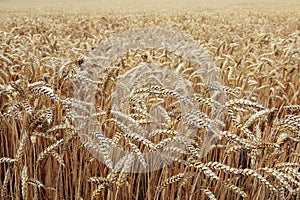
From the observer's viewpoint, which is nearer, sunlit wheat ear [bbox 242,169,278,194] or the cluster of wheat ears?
sunlit wheat ear [bbox 242,169,278,194]

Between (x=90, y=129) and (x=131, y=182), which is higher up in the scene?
(x=90, y=129)

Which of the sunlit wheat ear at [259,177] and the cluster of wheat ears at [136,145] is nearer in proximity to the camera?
the sunlit wheat ear at [259,177]

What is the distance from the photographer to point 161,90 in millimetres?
1147

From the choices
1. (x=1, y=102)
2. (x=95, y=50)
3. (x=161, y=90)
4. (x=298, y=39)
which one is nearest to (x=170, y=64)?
(x=95, y=50)

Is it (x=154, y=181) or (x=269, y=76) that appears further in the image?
(x=269, y=76)

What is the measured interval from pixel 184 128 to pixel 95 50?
217cm

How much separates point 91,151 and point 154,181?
32 cm

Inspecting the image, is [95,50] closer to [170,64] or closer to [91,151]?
[170,64]

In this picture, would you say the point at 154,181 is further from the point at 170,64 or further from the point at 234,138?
the point at 170,64

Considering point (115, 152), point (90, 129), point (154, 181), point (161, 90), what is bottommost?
point (154, 181)

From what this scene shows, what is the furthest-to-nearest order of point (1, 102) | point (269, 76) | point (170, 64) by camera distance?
1. point (170, 64)
2. point (269, 76)
3. point (1, 102)

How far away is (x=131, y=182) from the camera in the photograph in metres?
1.39

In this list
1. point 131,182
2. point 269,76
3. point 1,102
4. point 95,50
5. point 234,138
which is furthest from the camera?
point 95,50

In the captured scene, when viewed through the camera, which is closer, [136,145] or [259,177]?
[259,177]
